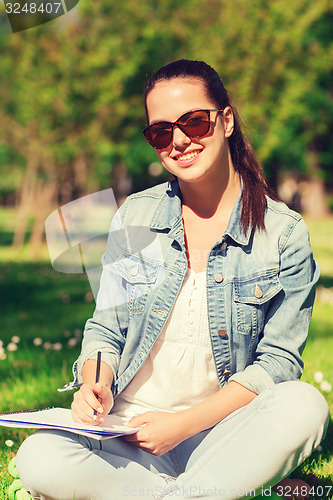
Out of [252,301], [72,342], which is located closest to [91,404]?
[252,301]

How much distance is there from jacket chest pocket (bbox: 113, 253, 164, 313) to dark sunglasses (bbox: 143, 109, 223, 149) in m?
0.54

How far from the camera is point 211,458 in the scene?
2.23m

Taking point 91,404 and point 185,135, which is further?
point 185,135

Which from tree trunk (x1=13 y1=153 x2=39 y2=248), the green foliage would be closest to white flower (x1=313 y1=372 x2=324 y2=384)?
the green foliage

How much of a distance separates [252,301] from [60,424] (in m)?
0.91

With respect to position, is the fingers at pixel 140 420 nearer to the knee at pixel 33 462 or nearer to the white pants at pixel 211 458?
the white pants at pixel 211 458

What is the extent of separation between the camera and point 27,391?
4.02 metres

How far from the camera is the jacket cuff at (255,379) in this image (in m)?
2.41

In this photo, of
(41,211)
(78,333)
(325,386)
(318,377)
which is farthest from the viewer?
(41,211)

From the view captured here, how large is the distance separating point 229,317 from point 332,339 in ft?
11.0

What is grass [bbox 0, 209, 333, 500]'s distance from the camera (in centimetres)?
319

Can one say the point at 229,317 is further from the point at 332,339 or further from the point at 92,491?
the point at 332,339

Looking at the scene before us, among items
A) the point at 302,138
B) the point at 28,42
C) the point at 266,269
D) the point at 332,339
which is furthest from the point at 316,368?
the point at 302,138

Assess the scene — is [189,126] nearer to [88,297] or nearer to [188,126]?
[188,126]
